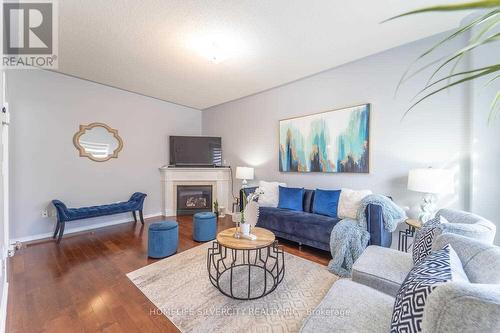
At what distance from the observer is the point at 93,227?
12.5 feet

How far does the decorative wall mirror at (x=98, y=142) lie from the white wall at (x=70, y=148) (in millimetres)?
98

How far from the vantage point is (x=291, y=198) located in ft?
11.4

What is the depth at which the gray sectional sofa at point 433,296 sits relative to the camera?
0.73m

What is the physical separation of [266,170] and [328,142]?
138cm

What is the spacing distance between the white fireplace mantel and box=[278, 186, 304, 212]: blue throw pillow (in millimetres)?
1774

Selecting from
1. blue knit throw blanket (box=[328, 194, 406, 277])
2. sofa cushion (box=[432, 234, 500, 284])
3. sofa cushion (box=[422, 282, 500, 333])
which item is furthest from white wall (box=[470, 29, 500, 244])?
sofa cushion (box=[422, 282, 500, 333])

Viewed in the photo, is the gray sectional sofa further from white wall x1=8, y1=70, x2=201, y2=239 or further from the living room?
white wall x1=8, y1=70, x2=201, y2=239

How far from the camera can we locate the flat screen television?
4.89 metres

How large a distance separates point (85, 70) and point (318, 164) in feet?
13.3

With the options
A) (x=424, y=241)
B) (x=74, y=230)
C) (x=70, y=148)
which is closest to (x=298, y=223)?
(x=424, y=241)

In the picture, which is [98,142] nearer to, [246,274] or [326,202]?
[246,274]

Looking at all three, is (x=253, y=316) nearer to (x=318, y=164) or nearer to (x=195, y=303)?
(x=195, y=303)

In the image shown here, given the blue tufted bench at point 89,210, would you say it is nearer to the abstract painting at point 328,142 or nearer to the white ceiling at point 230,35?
the white ceiling at point 230,35

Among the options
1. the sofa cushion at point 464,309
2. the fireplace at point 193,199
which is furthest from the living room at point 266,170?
the fireplace at point 193,199
